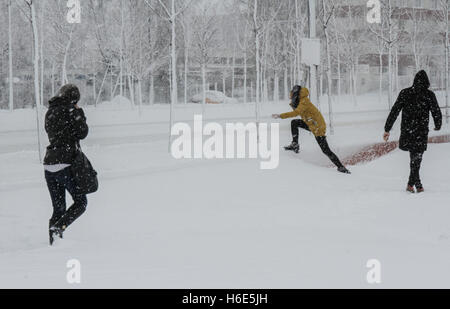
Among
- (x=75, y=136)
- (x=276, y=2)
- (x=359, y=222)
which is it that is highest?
(x=276, y=2)

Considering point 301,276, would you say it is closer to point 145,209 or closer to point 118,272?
point 118,272

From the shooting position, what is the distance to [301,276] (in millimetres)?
4980

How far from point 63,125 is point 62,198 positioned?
86cm

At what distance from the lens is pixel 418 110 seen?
8.98 m

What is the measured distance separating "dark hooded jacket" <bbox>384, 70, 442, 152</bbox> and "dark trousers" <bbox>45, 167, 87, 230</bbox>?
517cm

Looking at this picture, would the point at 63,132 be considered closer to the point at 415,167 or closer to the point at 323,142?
the point at 415,167

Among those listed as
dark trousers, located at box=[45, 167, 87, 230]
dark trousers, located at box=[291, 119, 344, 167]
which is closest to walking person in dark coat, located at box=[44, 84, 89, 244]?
dark trousers, located at box=[45, 167, 87, 230]

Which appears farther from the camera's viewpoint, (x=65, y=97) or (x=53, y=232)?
(x=53, y=232)

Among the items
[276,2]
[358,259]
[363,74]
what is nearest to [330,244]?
[358,259]

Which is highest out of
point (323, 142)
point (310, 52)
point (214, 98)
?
point (310, 52)

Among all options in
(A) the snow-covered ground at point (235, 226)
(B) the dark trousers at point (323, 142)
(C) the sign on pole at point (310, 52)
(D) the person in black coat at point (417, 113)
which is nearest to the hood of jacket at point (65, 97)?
(A) the snow-covered ground at point (235, 226)

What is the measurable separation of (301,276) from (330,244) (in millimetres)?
1378

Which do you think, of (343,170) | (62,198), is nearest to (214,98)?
(343,170)

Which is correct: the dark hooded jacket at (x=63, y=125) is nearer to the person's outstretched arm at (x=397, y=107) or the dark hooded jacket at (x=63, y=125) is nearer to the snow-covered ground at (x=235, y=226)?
the snow-covered ground at (x=235, y=226)
